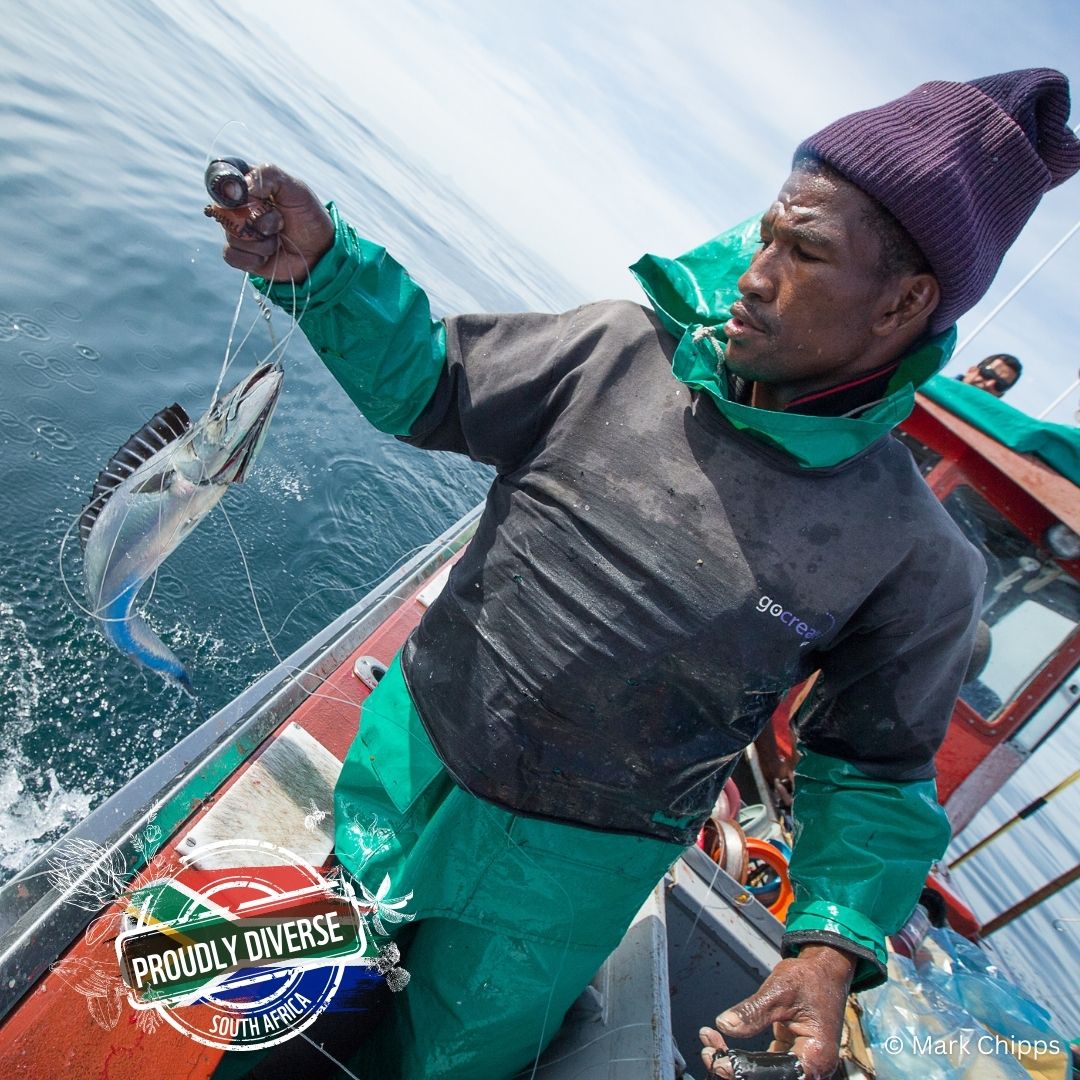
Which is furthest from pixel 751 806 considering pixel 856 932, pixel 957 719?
pixel 856 932

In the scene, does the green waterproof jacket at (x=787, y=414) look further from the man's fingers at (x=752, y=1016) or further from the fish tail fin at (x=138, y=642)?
the fish tail fin at (x=138, y=642)

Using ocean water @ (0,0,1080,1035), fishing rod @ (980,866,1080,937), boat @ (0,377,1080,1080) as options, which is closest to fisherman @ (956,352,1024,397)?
boat @ (0,377,1080,1080)

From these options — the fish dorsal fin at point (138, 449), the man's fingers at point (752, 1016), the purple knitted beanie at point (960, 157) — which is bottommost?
the fish dorsal fin at point (138, 449)

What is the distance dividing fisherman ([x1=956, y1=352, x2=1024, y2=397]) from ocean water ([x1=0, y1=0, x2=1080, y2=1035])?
4910 millimetres

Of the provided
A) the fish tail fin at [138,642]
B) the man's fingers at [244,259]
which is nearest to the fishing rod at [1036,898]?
the fish tail fin at [138,642]

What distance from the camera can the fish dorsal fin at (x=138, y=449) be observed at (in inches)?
84.0

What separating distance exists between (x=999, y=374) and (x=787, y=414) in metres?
6.43

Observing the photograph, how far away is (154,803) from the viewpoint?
2.18 m

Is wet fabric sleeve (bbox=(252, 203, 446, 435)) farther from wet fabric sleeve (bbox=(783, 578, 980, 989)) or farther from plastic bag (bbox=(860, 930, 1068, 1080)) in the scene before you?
plastic bag (bbox=(860, 930, 1068, 1080))

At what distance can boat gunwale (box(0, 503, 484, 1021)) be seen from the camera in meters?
1.74

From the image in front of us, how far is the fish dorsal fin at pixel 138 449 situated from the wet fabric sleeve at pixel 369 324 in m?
0.65

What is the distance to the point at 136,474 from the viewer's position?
221 cm

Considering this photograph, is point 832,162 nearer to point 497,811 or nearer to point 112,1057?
point 497,811

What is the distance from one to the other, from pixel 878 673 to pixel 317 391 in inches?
264
